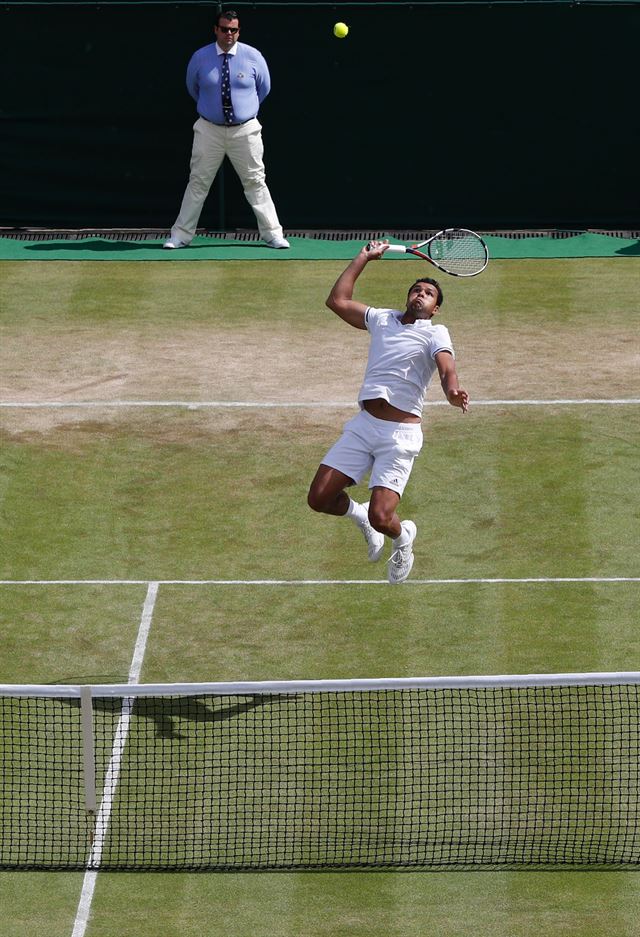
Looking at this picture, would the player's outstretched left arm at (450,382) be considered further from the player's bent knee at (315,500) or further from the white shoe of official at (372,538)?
the white shoe of official at (372,538)

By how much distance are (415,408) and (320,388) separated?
5.87 metres

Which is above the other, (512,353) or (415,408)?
(415,408)

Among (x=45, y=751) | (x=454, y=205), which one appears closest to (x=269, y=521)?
(x=45, y=751)

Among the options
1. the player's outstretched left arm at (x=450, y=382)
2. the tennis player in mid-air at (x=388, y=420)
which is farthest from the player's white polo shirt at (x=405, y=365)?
the player's outstretched left arm at (x=450, y=382)

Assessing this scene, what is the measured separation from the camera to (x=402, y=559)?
44.0 feet

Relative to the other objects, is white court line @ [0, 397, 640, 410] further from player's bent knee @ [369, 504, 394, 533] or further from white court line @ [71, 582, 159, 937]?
player's bent knee @ [369, 504, 394, 533]

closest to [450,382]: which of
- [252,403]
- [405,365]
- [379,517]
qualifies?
[405,365]

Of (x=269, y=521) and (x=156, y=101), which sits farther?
(x=156, y=101)

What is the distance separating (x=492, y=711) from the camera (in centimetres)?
1280

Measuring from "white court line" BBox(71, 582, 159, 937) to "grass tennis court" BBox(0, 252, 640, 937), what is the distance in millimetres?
70

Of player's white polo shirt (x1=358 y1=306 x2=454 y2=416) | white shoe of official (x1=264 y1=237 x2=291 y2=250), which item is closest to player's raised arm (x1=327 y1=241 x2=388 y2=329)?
player's white polo shirt (x1=358 y1=306 x2=454 y2=416)

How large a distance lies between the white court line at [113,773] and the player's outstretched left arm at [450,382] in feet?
10.3

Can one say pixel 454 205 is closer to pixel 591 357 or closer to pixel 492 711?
pixel 591 357

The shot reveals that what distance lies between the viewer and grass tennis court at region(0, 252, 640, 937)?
10.6 metres
